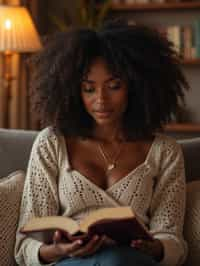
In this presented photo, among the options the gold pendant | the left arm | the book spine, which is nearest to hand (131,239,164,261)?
the left arm

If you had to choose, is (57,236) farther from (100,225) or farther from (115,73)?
(115,73)

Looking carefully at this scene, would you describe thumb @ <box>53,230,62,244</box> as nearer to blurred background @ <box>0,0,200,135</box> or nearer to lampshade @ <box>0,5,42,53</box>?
lampshade @ <box>0,5,42,53</box>

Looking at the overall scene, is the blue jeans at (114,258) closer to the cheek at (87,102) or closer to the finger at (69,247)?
the finger at (69,247)

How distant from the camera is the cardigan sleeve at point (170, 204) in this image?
1.72 meters

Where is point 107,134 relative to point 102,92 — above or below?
below

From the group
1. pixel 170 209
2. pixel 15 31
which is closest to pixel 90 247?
pixel 170 209

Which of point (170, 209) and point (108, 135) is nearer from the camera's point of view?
point (170, 209)

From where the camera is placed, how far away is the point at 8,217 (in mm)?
1769

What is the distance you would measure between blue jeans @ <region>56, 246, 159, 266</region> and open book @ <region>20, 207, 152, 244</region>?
60mm

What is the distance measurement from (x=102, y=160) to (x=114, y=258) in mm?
367

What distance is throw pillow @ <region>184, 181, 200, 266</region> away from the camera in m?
1.81

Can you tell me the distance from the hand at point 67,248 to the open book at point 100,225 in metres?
0.02

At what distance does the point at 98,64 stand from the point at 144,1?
2.30 metres

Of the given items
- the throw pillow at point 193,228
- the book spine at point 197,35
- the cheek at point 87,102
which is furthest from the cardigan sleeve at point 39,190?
the book spine at point 197,35
